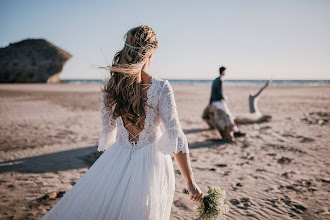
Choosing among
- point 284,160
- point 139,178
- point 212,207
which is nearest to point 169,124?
point 139,178

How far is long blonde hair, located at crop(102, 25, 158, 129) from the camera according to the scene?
5.00 feet

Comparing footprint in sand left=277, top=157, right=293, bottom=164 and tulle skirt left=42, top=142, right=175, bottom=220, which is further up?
tulle skirt left=42, top=142, right=175, bottom=220

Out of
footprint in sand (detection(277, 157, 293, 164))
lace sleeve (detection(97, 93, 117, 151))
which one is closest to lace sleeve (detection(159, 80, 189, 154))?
lace sleeve (detection(97, 93, 117, 151))

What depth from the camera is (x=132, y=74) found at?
5.08ft

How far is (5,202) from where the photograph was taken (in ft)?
10.5

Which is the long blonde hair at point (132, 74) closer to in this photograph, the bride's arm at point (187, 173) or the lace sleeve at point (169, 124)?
the lace sleeve at point (169, 124)

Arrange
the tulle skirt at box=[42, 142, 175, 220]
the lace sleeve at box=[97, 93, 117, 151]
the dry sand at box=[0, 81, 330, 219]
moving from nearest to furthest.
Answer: the tulle skirt at box=[42, 142, 175, 220]
the lace sleeve at box=[97, 93, 117, 151]
the dry sand at box=[0, 81, 330, 219]

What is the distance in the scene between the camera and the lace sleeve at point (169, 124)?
155 centimetres

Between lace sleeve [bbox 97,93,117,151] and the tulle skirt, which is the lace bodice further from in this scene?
lace sleeve [bbox 97,93,117,151]

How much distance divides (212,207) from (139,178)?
66 centimetres

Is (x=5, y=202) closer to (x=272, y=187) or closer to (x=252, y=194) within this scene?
(x=252, y=194)

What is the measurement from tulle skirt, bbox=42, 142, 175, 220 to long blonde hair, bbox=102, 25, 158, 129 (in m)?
0.32

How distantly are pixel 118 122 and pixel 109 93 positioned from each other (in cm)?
27

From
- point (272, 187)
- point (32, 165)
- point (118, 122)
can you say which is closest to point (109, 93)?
point (118, 122)
